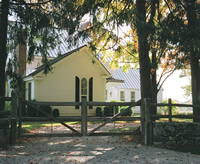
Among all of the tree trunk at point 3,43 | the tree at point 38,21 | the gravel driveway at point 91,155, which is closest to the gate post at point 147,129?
the gravel driveway at point 91,155

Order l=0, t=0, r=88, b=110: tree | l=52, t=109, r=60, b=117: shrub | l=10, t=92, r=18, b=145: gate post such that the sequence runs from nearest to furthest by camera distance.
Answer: l=10, t=92, r=18, b=145: gate post
l=0, t=0, r=88, b=110: tree
l=52, t=109, r=60, b=117: shrub

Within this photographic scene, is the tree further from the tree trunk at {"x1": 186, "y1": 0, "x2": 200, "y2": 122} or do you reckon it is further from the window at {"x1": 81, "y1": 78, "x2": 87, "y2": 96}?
the window at {"x1": 81, "y1": 78, "x2": 87, "y2": 96}

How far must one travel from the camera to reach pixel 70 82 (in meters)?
20.1

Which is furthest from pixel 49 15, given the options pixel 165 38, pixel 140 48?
pixel 165 38

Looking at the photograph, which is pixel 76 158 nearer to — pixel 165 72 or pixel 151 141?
pixel 151 141

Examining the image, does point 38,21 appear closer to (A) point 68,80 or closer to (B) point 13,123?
(B) point 13,123

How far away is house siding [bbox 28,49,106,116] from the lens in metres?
19.2

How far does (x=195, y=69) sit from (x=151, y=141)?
17.5 ft

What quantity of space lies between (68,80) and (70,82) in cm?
23

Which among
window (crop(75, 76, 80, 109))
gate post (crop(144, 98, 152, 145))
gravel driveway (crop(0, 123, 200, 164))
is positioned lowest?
gravel driveway (crop(0, 123, 200, 164))

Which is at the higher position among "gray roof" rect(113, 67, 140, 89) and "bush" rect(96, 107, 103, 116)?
"gray roof" rect(113, 67, 140, 89)

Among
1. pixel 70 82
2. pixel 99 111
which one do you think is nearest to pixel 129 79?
pixel 99 111

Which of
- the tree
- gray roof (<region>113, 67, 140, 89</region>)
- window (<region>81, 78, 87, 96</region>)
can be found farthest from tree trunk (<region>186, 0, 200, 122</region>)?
gray roof (<region>113, 67, 140, 89</region>)

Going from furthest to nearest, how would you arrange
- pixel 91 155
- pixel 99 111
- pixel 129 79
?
1. pixel 129 79
2. pixel 99 111
3. pixel 91 155
